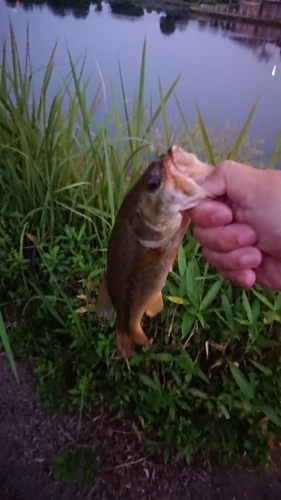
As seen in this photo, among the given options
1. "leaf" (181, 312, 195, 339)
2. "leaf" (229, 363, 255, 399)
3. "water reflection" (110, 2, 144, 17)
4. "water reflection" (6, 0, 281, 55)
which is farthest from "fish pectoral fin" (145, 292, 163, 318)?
"water reflection" (110, 2, 144, 17)

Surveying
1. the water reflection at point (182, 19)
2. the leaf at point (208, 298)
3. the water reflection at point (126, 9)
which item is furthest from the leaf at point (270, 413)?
the water reflection at point (126, 9)

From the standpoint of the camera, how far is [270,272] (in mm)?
1090

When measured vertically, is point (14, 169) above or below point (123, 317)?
above

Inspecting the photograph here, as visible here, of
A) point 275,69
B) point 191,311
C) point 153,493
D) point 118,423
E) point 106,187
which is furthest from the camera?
point 275,69

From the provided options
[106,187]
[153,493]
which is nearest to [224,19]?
[106,187]

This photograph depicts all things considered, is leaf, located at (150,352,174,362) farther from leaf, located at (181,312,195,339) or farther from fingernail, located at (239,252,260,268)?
fingernail, located at (239,252,260,268)

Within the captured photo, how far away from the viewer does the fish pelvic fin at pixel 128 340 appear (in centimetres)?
117

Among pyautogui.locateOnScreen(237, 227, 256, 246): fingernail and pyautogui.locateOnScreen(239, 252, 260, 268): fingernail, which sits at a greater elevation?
pyautogui.locateOnScreen(237, 227, 256, 246): fingernail

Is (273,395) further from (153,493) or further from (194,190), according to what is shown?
(194,190)

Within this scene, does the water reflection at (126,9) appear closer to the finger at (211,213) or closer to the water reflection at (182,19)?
the water reflection at (182,19)

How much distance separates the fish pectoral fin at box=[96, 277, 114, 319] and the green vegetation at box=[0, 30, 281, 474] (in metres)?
0.27

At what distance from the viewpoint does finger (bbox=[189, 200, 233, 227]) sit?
92 cm

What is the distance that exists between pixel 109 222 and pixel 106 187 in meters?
0.17

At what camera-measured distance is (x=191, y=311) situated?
1232 mm
